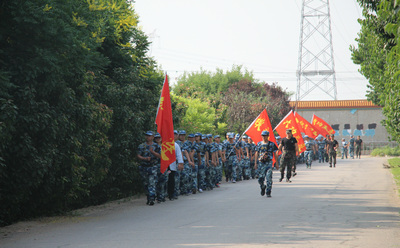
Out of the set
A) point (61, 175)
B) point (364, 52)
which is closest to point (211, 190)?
point (61, 175)

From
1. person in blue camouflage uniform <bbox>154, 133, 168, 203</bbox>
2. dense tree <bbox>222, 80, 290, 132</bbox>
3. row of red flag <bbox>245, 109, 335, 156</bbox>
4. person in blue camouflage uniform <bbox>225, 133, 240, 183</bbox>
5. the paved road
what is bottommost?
the paved road

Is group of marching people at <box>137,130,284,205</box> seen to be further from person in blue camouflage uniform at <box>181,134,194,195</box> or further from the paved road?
the paved road

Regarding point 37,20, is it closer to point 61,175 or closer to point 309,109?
point 61,175

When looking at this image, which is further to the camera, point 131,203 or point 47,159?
point 131,203

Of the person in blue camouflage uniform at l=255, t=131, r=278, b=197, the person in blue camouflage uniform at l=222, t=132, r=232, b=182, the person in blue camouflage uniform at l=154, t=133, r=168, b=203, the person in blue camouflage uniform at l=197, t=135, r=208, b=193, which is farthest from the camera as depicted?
the person in blue camouflage uniform at l=222, t=132, r=232, b=182

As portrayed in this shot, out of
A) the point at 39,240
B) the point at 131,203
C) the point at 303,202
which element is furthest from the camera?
the point at 131,203

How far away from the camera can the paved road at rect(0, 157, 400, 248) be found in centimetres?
909

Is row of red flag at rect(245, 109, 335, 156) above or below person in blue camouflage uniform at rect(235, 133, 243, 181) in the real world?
above

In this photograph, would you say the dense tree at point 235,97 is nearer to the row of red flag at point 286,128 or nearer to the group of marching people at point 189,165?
the row of red flag at point 286,128

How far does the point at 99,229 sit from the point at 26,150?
203 cm

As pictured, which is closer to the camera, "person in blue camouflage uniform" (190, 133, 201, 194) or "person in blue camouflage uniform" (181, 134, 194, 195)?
"person in blue camouflage uniform" (181, 134, 194, 195)

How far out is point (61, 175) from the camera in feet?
40.2

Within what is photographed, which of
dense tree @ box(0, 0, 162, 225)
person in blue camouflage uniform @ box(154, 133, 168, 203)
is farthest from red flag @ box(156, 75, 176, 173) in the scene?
dense tree @ box(0, 0, 162, 225)

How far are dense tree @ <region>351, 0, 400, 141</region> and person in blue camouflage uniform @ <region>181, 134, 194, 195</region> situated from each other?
6.37 m
